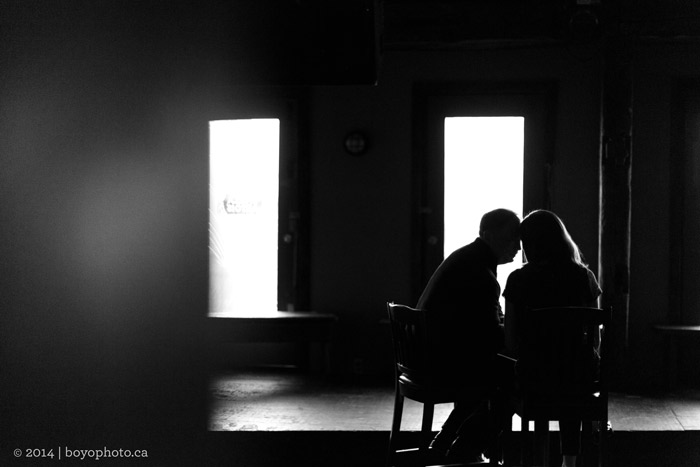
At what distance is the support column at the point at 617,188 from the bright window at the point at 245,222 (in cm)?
250

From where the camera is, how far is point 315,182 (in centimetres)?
561

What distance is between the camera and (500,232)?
116 inches

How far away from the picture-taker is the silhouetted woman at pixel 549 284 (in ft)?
8.71

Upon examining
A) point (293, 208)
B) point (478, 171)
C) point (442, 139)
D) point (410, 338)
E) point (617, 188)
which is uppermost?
point (442, 139)

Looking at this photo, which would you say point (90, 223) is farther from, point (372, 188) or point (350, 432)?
point (372, 188)

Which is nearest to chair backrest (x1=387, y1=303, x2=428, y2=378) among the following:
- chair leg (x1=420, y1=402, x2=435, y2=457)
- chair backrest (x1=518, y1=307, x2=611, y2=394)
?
chair leg (x1=420, y1=402, x2=435, y2=457)

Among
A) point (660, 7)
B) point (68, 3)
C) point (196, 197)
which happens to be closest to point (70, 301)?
point (196, 197)

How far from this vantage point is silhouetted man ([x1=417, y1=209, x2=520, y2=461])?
8.93 ft

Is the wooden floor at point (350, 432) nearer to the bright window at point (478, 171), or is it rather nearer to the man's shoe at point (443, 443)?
the man's shoe at point (443, 443)

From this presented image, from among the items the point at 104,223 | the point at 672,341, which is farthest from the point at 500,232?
the point at 672,341

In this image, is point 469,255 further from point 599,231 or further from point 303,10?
point 599,231

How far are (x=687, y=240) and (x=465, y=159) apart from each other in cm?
178

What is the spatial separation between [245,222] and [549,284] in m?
3.38

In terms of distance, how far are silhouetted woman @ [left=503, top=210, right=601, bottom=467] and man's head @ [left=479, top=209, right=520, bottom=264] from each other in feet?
0.63
